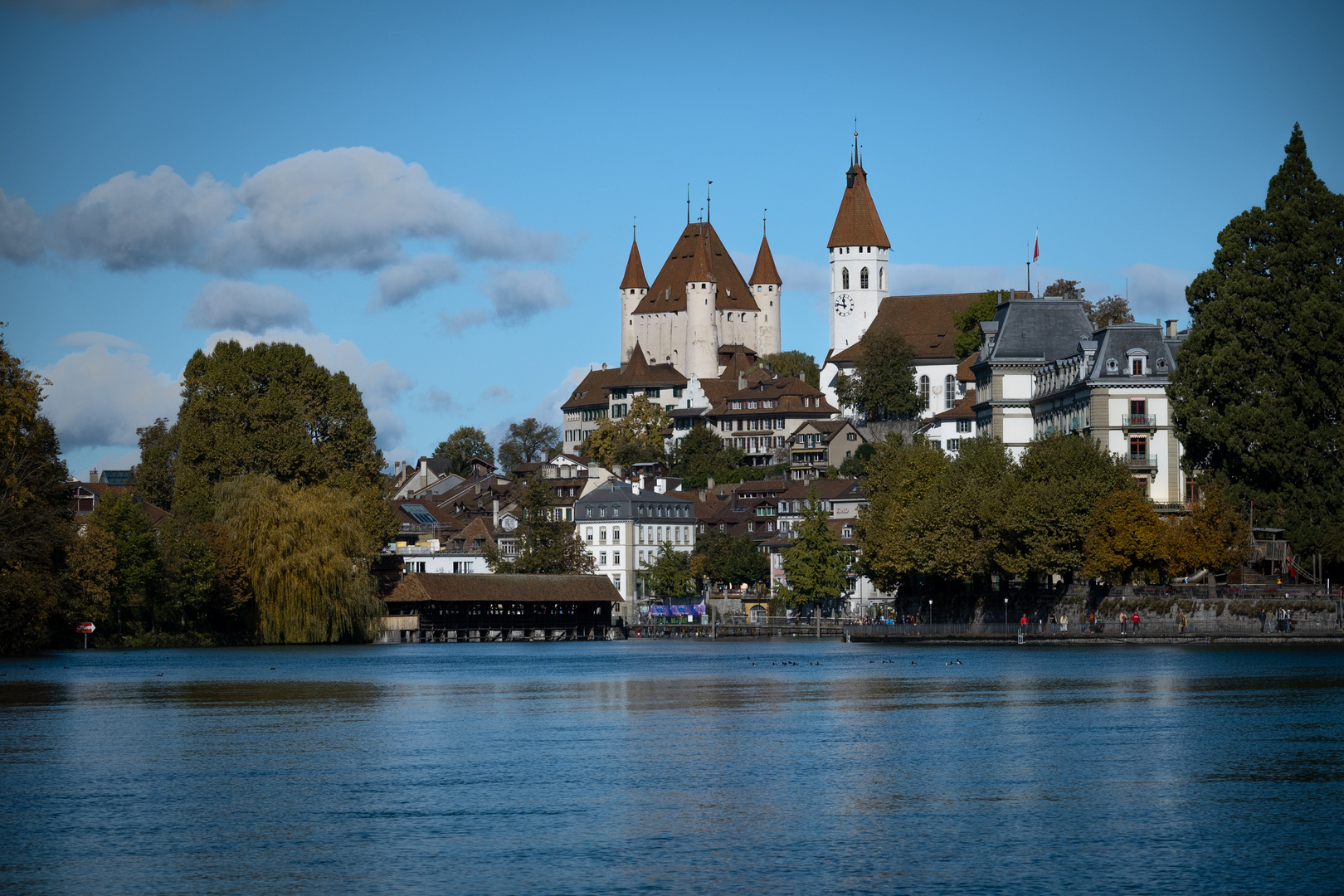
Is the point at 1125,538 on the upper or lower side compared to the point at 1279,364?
lower

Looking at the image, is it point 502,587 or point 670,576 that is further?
point 670,576

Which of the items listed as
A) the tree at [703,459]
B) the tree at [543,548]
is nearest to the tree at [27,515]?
the tree at [543,548]

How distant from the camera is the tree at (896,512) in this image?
316 feet

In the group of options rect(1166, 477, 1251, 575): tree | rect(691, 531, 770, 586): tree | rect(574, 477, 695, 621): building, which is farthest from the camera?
rect(574, 477, 695, 621): building

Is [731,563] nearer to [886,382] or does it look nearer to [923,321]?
[886,382]

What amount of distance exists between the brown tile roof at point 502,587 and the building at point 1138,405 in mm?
43224

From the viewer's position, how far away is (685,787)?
33.3 meters

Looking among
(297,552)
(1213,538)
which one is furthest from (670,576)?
(1213,538)

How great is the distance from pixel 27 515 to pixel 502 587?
58.0 meters

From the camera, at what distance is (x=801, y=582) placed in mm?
126062

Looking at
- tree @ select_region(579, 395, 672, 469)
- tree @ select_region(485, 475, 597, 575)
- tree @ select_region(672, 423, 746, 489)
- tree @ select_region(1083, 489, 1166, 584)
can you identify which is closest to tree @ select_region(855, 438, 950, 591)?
tree @ select_region(1083, 489, 1166, 584)

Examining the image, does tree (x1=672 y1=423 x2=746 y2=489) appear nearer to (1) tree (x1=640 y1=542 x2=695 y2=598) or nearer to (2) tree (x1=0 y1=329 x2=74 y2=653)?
(1) tree (x1=640 y1=542 x2=695 y2=598)

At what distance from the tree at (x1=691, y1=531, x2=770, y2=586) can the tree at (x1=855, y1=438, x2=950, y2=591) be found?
106 feet

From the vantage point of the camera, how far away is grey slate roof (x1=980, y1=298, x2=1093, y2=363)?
112 m
